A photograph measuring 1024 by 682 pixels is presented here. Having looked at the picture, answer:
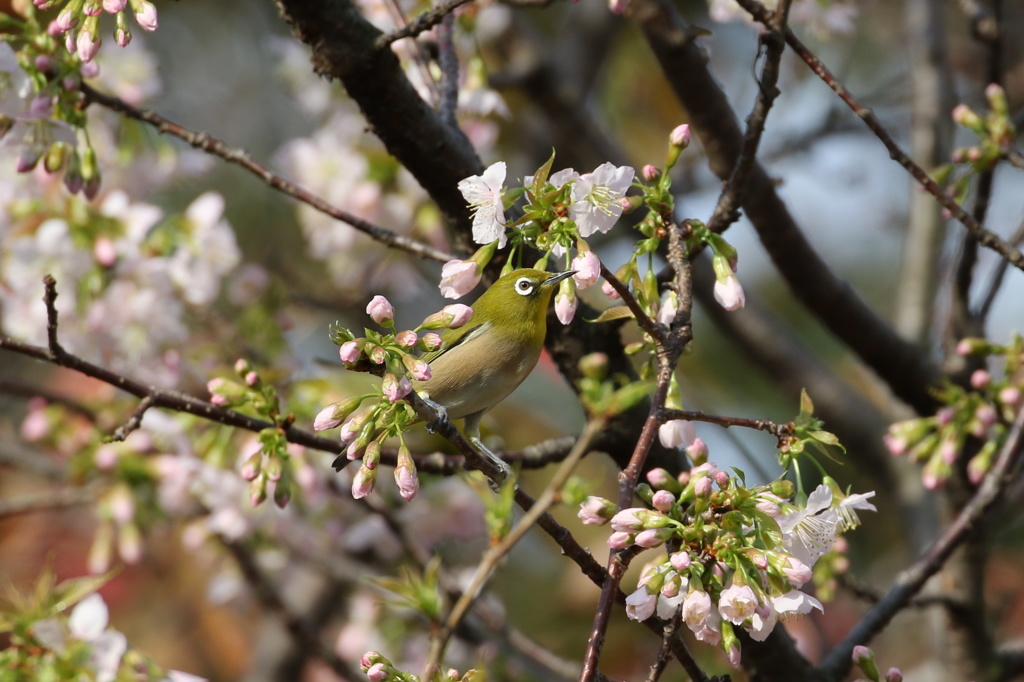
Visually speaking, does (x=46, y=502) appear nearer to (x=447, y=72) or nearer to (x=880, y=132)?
(x=447, y=72)

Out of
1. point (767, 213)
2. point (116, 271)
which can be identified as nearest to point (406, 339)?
point (767, 213)

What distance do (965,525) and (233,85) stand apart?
720cm

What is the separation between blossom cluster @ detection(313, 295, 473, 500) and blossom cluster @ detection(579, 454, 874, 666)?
317 mm

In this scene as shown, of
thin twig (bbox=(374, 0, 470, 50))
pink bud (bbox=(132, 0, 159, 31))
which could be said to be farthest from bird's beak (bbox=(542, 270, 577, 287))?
pink bud (bbox=(132, 0, 159, 31))

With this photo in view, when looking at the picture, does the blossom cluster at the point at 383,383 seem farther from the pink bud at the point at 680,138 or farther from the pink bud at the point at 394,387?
the pink bud at the point at 680,138

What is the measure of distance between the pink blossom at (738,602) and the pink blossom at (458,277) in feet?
2.05

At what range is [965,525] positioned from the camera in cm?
217

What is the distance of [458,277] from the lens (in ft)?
5.04

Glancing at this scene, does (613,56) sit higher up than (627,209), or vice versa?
(613,56)

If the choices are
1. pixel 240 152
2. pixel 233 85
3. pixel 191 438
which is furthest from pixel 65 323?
pixel 233 85

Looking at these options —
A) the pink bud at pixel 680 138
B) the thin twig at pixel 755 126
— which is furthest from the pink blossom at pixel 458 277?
the thin twig at pixel 755 126

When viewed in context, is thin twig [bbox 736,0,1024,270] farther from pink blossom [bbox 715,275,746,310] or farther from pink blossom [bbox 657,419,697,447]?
pink blossom [bbox 657,419,697,447]

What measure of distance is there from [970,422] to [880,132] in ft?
3.26

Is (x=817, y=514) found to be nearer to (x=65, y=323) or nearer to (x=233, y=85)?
(x=65, y=323)
